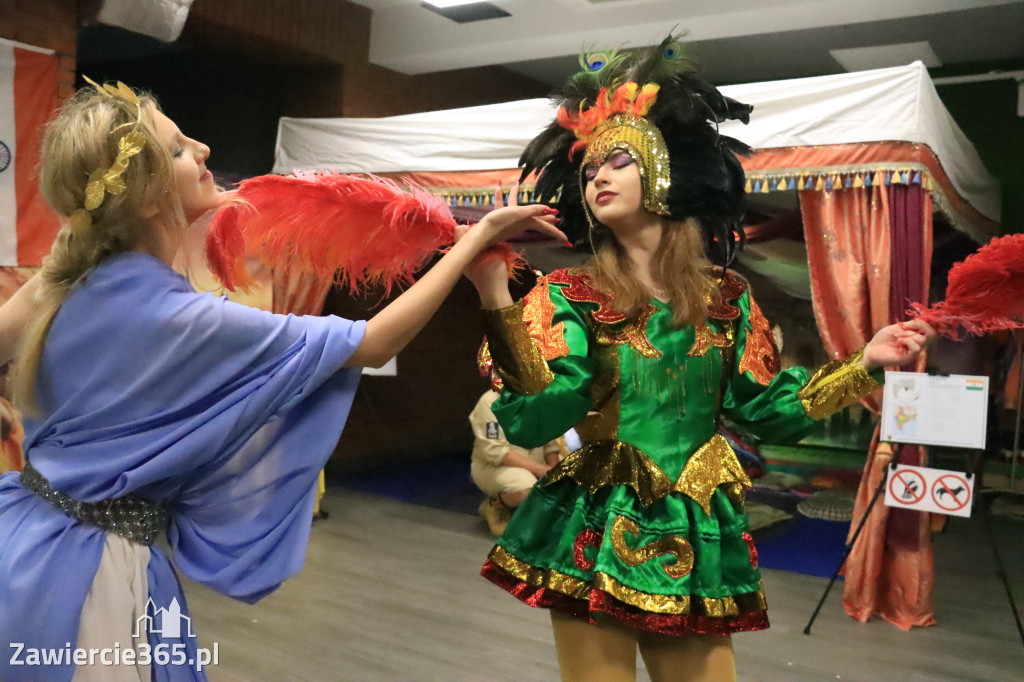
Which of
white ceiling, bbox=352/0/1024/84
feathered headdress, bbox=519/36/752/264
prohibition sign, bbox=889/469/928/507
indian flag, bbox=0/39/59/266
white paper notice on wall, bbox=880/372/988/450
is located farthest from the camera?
white ceiling, bbox=352/0/1024/84

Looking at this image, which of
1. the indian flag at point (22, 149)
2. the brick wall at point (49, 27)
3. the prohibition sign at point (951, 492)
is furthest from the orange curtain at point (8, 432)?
the prohibition sign at point (951, 492)

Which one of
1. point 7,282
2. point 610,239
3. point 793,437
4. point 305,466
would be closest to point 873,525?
point 793,437

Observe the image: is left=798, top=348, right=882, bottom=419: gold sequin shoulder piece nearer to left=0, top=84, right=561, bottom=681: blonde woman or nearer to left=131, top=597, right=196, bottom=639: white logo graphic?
left=0, top=84, right=561, bottom=681: blonde woman

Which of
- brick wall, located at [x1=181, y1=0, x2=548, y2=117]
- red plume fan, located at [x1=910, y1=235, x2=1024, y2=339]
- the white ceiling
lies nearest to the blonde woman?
red plume fan, located at [x1=910, y1=235, x2=1024, y2=339]

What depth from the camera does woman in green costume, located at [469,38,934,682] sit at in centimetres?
156

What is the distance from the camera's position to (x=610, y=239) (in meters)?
1.83

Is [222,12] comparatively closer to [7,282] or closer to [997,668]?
[7,282]

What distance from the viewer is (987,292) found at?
1.74m

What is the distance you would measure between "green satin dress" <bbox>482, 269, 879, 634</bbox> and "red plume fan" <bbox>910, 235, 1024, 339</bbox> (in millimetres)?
228

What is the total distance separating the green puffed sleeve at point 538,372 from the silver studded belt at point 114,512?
628 mm

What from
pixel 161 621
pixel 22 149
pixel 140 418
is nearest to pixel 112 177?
pixel 140 418

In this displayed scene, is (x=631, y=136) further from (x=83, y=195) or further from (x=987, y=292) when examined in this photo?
(x=83, y=195)

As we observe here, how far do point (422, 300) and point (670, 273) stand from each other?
0.67m

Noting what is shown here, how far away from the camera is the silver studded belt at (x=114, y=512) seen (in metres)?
1.19
